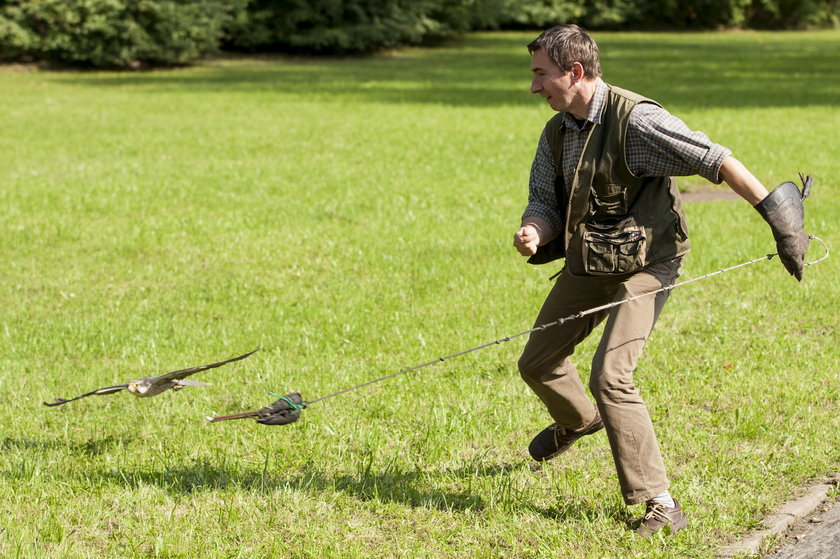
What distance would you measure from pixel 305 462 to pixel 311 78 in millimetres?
25464

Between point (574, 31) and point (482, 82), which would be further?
point (482, 82)

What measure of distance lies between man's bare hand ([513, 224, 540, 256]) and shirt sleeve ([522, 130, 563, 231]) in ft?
0.53

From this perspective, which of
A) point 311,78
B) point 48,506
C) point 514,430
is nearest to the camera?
point 48,506

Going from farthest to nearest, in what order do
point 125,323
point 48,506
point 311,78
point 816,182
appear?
point 311,78, point 816,182, point 125,323, point 48,506

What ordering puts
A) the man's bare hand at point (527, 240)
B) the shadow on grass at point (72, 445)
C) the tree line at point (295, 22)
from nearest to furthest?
the man's bare hand at point (527, 240), the shadow on grass at point (72, 445), the tree line at point (295, 22)

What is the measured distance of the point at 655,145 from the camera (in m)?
4.20

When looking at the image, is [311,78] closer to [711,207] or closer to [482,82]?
[482,82]

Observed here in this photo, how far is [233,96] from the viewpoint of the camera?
81.9 feet

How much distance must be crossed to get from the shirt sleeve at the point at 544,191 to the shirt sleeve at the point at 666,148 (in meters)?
0.46

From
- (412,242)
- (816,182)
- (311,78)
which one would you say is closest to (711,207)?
(816,182)

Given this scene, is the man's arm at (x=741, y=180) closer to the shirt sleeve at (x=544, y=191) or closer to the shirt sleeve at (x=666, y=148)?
the shirt sleeve at (x=666, y=148)

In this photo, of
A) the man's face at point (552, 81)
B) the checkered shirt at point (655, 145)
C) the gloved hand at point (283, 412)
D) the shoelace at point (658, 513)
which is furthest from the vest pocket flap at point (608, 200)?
the gloved hand at point (283, 412)

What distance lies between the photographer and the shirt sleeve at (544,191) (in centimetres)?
468

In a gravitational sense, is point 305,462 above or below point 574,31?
below
